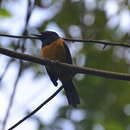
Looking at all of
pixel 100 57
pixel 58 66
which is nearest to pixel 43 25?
pixel 100 57

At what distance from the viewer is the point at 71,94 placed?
4.53 m

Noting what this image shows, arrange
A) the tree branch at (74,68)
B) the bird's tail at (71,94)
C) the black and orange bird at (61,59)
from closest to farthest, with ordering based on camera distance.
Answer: the tree branch at (74,68) → the bird's tail at (71,94) → the black and orange bird at (61,59)

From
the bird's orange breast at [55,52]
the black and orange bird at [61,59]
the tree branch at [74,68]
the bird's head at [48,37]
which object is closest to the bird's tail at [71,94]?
the black and orange bird at [61,59]

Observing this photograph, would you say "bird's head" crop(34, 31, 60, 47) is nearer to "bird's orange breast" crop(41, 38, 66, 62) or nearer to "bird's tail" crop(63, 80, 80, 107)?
"bird's orange breast" crop(41, 38, 66, 62)

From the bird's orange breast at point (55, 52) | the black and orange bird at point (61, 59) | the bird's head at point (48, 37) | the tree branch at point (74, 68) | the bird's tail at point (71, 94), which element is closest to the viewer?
the tree branch at point (74, 68)

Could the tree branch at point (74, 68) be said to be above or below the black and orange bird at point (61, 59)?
above

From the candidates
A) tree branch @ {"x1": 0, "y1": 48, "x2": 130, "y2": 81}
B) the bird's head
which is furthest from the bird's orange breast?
tree branch @ {"x1": 0, "y1": 48, "x2": 130, "y2": 81}

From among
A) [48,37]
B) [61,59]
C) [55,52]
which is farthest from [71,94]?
[48,37]

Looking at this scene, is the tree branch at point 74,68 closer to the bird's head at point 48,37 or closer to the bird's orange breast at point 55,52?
the bird's orange breast at point 55,52

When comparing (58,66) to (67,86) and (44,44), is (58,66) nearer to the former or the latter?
(67,86)

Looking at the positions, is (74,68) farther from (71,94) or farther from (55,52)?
(55,52)

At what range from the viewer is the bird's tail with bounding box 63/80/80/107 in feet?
14.5

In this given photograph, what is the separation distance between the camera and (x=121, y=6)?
21.7 feet

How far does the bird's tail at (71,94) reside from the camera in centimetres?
441
